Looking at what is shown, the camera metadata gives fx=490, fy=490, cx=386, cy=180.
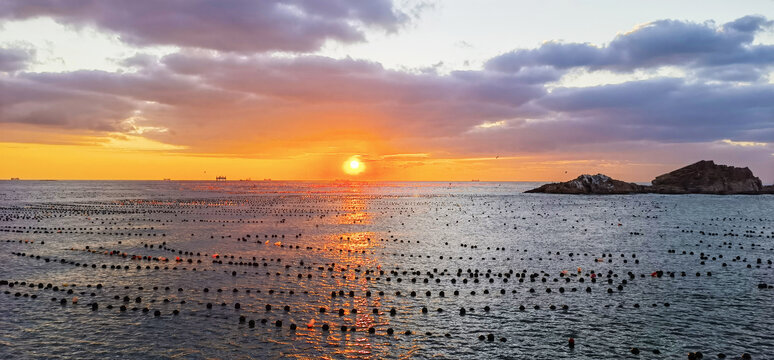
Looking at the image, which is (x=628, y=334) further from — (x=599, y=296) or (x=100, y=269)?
(x=100, y=269)

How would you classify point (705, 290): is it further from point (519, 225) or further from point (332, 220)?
point (332, 220)

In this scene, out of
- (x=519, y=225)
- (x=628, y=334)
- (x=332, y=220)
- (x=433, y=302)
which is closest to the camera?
(x=628, y=334)

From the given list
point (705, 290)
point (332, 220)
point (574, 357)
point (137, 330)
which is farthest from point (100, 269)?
point (332, 220)

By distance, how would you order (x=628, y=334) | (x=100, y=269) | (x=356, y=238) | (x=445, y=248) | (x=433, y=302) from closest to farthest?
(x=628, y=334) < (x=433, y=302) < (x=100, y=269) < (x=445, y=248) < (x=356, y=238)

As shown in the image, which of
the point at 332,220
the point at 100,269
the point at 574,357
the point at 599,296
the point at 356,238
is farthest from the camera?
the point at 332,220

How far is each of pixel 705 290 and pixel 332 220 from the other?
62.1m

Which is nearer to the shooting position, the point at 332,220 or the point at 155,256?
the point at 155,256

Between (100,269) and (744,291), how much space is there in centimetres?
4653

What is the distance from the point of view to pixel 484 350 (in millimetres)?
21469

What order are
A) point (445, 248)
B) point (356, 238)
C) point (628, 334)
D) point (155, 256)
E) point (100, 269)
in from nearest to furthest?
point (628, 334) → point (100, 269) → point (155, 256) → point (445, 248) → point (356, 238)

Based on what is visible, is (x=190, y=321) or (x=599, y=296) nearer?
(x=190, y=321)

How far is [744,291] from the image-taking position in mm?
32406

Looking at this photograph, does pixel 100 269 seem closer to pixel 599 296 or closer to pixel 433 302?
pixel 433 302

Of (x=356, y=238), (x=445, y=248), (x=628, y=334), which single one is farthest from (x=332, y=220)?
(x=628, y=334)
